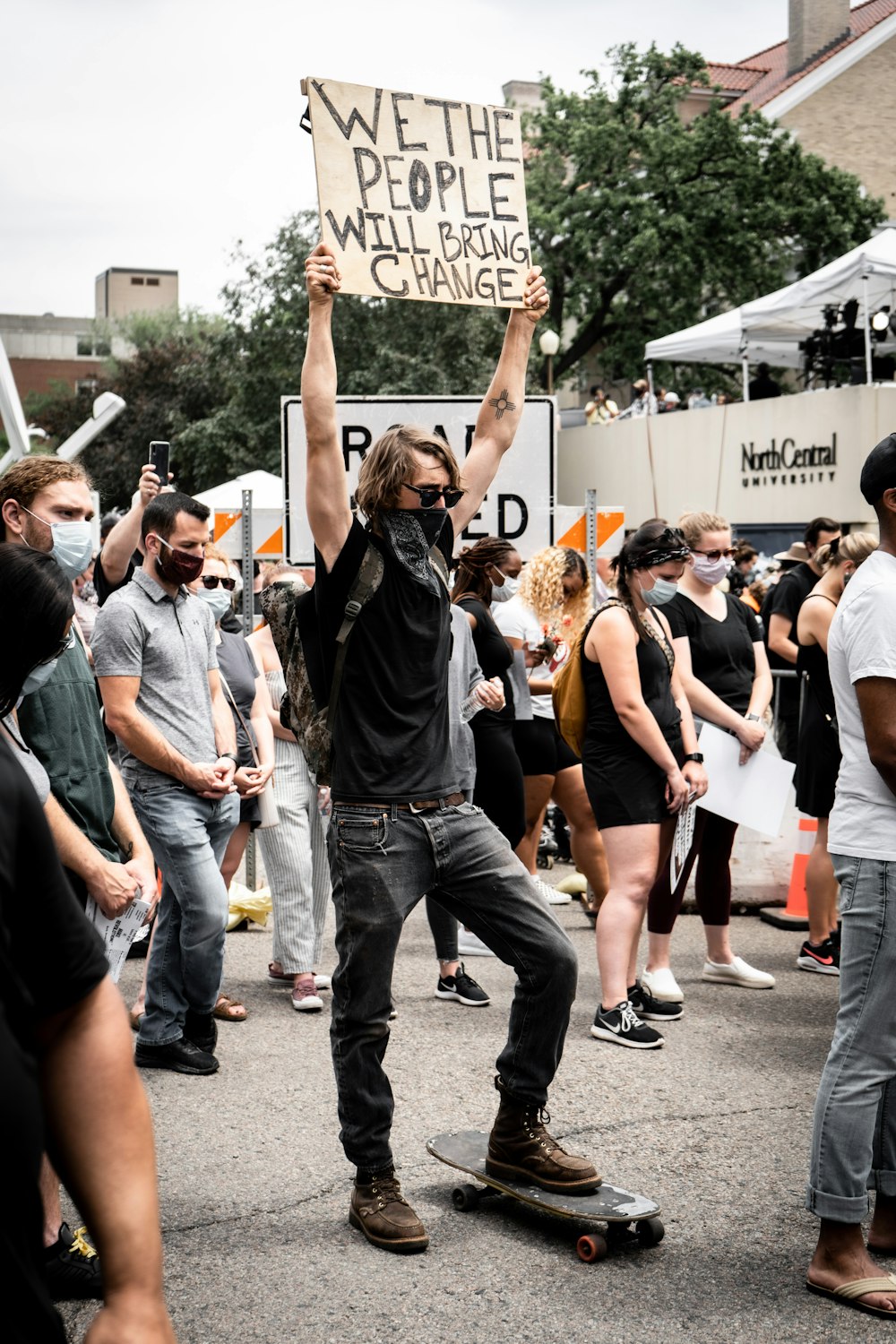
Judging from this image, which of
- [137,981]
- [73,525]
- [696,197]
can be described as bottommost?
[137,981]

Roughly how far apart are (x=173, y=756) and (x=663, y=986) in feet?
8.73

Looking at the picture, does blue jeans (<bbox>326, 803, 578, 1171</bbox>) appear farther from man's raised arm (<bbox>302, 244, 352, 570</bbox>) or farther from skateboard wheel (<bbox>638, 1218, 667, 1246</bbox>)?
man's raised arm (<bbox>302, 244, 352, 570</bbox>)

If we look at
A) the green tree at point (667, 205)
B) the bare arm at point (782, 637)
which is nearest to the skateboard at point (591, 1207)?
the bare arm at point (782, 637)

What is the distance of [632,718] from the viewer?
621 centimetres

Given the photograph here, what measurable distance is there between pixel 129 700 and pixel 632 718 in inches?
81.2

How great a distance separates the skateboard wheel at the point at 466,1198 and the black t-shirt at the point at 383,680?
121 centimetres

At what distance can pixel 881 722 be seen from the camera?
12.3ft

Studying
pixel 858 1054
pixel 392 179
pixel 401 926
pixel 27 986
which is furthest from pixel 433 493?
pixel 27 986

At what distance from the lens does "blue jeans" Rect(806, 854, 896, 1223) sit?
376 cm

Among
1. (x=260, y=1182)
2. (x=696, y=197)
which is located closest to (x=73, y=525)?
(x=260, y=1182)

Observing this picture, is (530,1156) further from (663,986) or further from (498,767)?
(498,767)

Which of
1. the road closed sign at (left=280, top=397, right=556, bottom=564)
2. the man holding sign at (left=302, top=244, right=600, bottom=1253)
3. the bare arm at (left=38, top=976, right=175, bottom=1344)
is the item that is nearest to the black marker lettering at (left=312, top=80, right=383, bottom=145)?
the man holding sign at (left=302, top=244, right=600, bottom=1253)

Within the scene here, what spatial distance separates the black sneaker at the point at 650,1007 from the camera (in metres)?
6.62

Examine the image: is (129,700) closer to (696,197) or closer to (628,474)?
(628,474)
